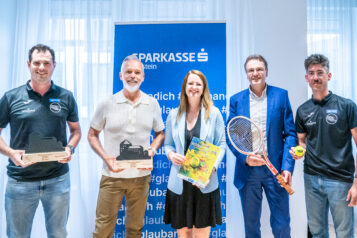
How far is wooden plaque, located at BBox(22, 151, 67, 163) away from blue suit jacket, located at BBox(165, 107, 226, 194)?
959 mm

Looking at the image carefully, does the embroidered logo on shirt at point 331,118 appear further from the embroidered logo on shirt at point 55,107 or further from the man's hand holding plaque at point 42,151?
the embroidered logo on shirt at point 55,107

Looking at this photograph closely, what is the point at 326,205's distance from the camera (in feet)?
8.14

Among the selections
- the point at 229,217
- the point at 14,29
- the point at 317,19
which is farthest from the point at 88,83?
the point at 317,19

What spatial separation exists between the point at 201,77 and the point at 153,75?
3.12ft

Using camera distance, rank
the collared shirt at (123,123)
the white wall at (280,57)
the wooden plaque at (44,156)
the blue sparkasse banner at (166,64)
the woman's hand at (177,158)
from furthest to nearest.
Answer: the white wall at (280,57), the blue sparkasse banner at (166,64), the collared shirt at (123,123), the woman's hand at (177,158), the wooden plaque at (44,156)

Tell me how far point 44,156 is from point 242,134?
1808 millimetres

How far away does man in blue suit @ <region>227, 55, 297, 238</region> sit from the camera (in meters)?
2.49

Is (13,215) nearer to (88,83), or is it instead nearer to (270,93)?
(88,83)

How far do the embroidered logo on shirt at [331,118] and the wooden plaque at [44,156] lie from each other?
2531 mm

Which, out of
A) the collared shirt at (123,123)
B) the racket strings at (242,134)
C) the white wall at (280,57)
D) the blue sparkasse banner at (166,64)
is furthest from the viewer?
the white wall at (280,57)

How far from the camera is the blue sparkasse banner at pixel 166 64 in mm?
3160

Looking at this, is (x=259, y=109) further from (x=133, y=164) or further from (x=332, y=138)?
(x=133, y=164)

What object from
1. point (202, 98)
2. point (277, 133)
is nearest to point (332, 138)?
point (277, 133)

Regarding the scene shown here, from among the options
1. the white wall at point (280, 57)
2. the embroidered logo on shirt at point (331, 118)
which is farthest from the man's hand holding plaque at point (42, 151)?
the embroidered logo on shirt at point (331, 118)
